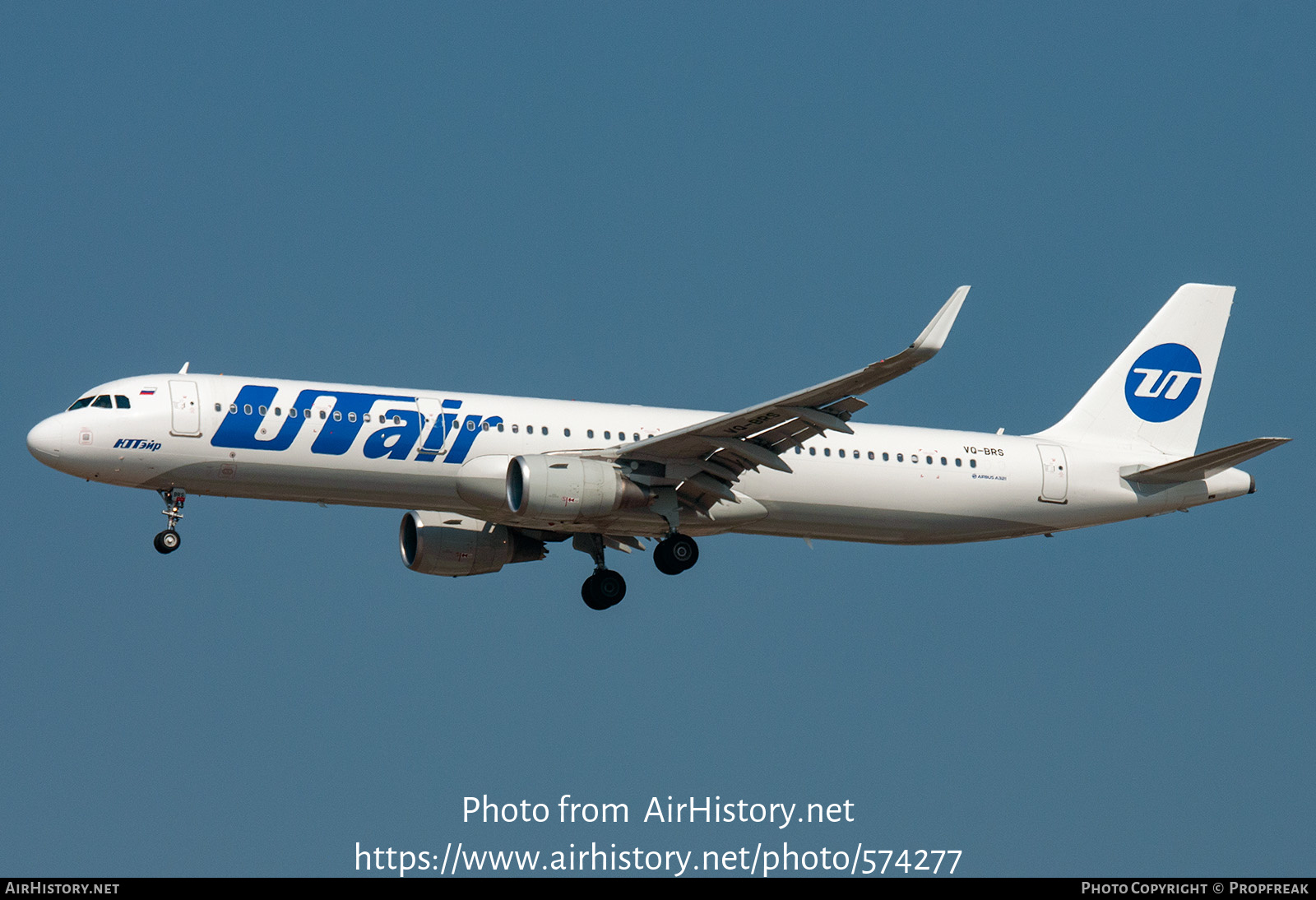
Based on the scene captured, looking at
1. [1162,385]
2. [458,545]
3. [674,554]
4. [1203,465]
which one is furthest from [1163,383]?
[458,545]

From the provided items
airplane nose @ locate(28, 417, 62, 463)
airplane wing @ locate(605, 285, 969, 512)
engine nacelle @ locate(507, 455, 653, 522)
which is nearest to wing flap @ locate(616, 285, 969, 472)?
airplane wing @ locate(605, 285, 969, 512)

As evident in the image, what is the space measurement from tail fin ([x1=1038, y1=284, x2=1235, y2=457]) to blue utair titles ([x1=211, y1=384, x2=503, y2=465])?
49.4 ft

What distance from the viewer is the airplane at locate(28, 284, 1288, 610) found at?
34.4 metres

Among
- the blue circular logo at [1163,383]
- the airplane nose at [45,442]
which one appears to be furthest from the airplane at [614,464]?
the blue circular logo at [1163,383]

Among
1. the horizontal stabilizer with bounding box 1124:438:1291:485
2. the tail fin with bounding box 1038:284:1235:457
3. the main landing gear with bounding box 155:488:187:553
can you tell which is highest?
the tail fin with bounding box 1038:284:1235:457

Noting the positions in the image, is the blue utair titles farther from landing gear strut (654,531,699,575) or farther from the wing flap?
landing gear strut (654,531,699,575)

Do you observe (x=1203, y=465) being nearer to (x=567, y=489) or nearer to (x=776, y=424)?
(x=776, y=424)

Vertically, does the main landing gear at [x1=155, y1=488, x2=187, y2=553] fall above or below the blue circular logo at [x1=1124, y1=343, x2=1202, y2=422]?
below

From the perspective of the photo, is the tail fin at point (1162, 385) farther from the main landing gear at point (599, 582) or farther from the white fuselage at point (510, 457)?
the main landing gear at point (599, 582)

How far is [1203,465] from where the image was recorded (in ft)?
128

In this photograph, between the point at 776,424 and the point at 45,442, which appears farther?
the point at 776,424

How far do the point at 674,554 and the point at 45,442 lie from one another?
43.4 ft
